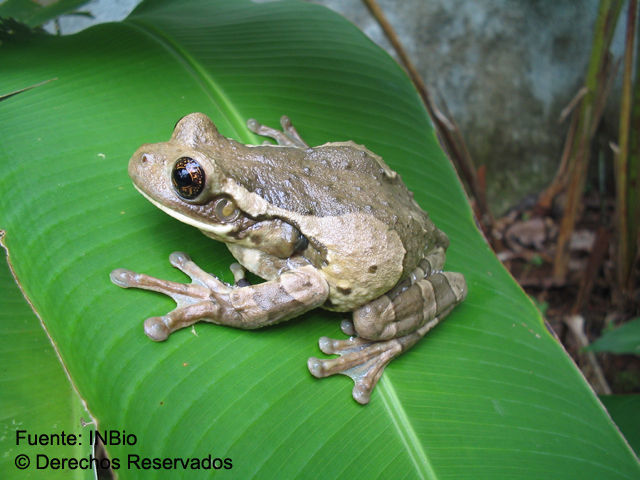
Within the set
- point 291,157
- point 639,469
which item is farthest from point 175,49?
point 639,469

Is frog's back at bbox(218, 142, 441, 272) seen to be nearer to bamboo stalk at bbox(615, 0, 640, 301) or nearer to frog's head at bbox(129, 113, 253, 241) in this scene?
frog's head at bbox(129, 113, 253, 241)

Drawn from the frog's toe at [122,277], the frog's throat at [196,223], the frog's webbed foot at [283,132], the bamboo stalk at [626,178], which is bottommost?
the bamboo stalk at [626,178]

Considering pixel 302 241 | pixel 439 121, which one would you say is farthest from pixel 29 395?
pixel 439 121

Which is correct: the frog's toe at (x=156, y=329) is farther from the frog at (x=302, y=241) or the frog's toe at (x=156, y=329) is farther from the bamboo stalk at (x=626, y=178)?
the bamboo stalk at (x=626, y=178)

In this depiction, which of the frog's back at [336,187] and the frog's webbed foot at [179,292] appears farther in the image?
the frog's back at [336,187]

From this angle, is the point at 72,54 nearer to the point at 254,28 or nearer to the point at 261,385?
the point at 254,28

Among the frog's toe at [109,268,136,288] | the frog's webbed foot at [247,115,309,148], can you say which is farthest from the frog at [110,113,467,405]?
the frog's webbed foot at [247,115,309,148]

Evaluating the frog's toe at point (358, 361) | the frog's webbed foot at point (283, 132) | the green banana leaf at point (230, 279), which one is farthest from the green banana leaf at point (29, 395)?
the frog's webbed foot at point (283, 132)
